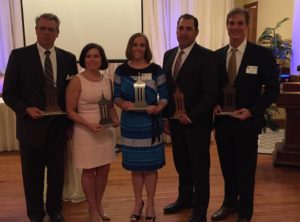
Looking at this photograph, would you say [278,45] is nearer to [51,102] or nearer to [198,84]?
[198,84]

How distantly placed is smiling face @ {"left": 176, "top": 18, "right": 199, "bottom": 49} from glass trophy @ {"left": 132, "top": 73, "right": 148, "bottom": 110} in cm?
44

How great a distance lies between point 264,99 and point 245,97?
0.13 m

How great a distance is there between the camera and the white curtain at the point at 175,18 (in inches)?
222

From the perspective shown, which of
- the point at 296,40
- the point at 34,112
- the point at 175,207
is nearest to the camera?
the point at 34,112

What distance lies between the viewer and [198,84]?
2.49 meters

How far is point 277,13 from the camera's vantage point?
625cm

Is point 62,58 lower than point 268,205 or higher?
higher

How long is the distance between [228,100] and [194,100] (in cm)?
24

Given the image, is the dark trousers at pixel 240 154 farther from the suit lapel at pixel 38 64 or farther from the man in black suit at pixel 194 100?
the suit lapel at pixel 38 64

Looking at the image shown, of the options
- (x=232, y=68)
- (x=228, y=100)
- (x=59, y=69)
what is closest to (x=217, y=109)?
(x=228, y=100)

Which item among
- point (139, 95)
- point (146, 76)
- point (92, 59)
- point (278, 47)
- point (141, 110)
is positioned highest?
point (278, 47)

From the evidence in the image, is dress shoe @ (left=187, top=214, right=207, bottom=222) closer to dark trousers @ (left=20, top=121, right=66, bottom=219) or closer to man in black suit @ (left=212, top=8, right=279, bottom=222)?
man in black suit @ (left=212, top=8, right=279, bottom=222)

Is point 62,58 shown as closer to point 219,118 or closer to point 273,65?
point 219,118

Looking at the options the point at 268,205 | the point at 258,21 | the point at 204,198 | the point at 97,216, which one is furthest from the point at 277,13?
the point at 97,216
